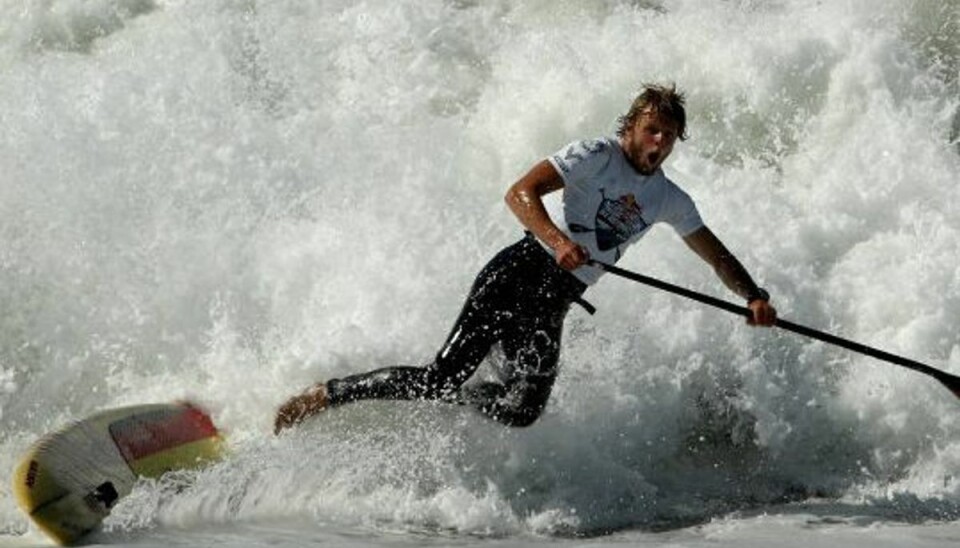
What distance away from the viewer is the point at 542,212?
4.34 meters

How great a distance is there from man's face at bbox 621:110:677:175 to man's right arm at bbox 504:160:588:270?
0.97 feet

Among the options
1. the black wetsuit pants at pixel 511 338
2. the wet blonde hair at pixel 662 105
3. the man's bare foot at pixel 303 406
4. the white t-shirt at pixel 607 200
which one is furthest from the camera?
the man's bare foot at pixel 303 406

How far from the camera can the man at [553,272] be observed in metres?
4.48

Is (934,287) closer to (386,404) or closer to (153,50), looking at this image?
(386,404)

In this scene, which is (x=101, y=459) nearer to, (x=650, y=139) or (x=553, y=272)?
(x=553, y=272)

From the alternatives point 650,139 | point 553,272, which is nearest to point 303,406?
point 553,272

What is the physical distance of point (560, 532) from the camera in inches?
183

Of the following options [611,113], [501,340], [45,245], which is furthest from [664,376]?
[45,245]

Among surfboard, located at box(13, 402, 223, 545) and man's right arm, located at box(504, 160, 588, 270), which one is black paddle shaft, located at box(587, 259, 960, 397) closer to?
man's right arm, located at box(504, 160, 588, 270)

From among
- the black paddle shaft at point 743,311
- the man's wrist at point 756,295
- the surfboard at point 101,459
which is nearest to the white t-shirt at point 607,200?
the black paddle shaft at point 743,311

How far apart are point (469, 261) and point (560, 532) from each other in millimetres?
1902

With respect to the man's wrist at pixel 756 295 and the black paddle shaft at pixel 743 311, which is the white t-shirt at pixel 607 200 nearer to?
the black paddle shaft at pixel 743 311

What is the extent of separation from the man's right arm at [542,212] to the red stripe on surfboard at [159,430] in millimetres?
1774

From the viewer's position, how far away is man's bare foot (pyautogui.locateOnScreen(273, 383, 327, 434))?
4.97m
